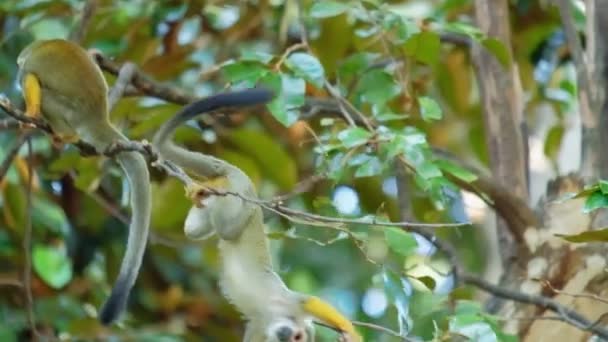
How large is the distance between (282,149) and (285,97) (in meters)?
0.72

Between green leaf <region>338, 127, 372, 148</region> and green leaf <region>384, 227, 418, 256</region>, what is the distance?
0.11m

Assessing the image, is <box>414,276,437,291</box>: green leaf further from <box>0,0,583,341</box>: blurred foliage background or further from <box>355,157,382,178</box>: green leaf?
<box>355,157,382,178</box>: green leaf

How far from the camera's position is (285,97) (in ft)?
4.87

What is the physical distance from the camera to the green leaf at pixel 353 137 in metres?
1.39

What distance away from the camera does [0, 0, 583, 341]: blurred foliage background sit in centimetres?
150

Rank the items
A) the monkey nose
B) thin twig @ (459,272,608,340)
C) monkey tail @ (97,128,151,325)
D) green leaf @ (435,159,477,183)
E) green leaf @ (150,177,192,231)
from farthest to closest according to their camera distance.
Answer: green leaf @ (150,177,192,231) → green leaf @ (435,159,477,183) → thin twig @ (459,272,608,340) → monkey tail @ (97,128,151,325) → the monkey nose

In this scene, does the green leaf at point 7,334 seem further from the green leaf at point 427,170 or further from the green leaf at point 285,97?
the green leaf at point 427,170

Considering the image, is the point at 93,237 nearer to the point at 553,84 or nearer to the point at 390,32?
the point at 390,32

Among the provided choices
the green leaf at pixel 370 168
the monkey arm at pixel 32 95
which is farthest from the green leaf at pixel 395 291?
the monkey arm at pixel 32 95

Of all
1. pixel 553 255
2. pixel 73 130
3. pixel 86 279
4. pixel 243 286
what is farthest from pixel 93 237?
pixel 243 286

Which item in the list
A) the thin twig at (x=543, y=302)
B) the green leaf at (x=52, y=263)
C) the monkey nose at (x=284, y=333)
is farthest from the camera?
the green leaf at (x=52, y=263)

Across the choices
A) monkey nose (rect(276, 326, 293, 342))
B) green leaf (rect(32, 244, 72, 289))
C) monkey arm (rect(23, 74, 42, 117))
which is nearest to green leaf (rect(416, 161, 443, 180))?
monkey nose (rect(276, 326, 293, 342))

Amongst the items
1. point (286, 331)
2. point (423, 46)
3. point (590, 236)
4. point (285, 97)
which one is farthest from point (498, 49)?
point (286, 331)

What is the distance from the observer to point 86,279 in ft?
7.70
